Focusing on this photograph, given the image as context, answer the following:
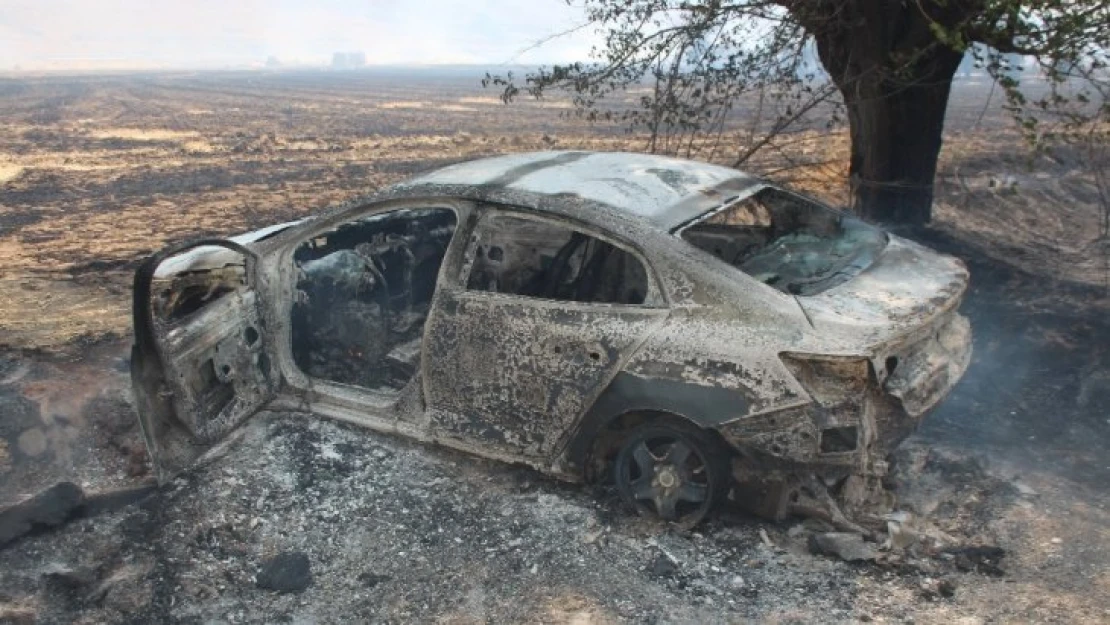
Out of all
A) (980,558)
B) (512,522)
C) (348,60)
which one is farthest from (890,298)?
(348,60)

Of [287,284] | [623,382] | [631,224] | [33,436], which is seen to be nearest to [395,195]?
[287,284]

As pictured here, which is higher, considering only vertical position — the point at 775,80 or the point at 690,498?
the point at 775,80

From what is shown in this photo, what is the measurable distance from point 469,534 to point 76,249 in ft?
27.6

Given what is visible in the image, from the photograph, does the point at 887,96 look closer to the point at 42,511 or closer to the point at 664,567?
the point at 664,567

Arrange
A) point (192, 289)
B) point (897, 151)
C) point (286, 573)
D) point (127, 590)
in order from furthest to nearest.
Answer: point (897, 151) → point (192, 289) → point (286, 573) → point (127, 590)

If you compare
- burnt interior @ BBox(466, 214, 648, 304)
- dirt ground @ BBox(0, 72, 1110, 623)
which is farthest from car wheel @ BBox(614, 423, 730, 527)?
burnt interior @ BBox(466, 214, 648, 304)

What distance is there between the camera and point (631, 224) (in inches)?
152

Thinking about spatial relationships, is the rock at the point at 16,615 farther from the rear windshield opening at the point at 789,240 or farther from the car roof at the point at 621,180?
the rear windshield opening at the point at 789,240

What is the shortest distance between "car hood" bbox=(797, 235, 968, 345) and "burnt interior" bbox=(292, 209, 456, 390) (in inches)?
85.2

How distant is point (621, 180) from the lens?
14.0ft

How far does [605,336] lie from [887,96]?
15.5 ft


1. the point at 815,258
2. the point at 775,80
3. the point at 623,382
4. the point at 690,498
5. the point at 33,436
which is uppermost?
the point at 775,80

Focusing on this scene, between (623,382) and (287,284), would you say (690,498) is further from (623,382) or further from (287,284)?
(287,284)

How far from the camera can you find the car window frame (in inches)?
148
